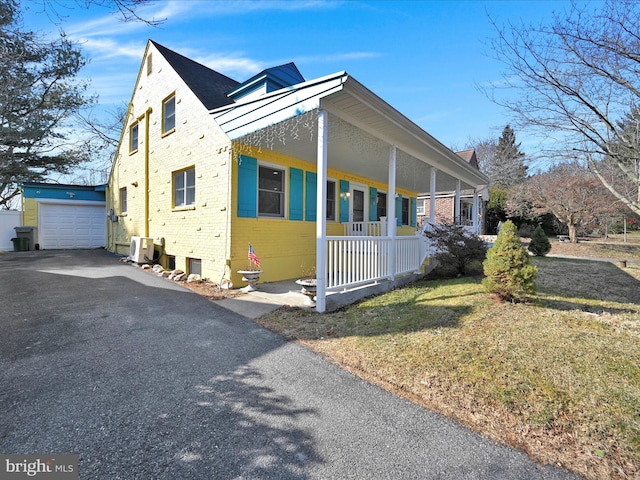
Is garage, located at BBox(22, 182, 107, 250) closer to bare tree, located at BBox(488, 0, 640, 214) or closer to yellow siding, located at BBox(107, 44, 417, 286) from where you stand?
yellow siding, located at BBox(107, 44, 417, 286)

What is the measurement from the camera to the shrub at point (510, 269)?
15.4ft

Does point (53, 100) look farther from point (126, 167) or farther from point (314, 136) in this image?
point (314, 136)

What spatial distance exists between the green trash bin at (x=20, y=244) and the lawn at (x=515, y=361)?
14.5m

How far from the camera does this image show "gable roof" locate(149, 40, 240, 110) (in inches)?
313

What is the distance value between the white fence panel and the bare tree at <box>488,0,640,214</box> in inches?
734

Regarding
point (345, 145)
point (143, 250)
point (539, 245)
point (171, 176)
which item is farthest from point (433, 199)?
point (143, 250)

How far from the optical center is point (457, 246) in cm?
740

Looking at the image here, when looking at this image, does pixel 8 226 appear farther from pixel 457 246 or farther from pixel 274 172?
pixel 457 246

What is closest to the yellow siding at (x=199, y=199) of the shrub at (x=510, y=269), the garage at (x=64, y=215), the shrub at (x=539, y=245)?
the shrub at (x=510, y=269)

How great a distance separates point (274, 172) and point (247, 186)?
1.10m

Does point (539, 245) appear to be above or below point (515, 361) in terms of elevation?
above

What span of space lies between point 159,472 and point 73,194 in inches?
645

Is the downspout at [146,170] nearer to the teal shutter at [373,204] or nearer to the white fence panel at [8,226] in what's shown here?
the teal shutter at [373,204]

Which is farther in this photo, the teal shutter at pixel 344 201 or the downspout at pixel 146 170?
the downspout at pixel 146 170
